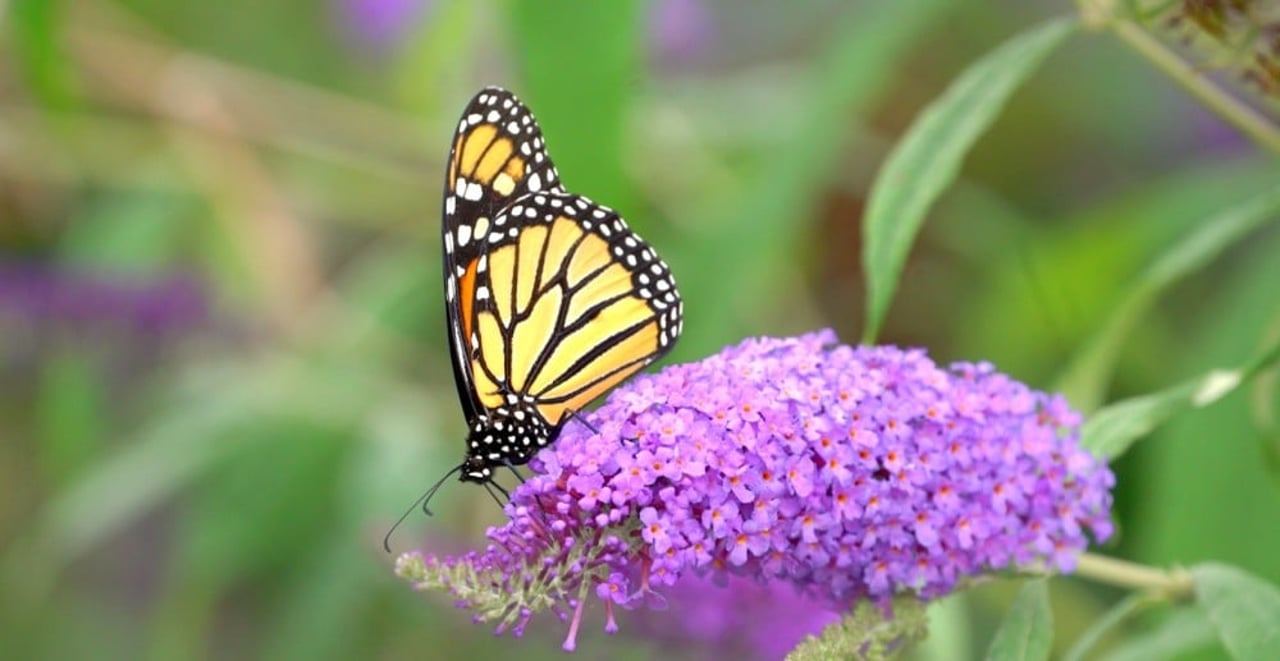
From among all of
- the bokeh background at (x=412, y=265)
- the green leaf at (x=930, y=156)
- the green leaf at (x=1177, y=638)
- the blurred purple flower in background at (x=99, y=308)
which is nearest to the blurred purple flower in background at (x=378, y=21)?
the bokeh background at (x=412, y=265)

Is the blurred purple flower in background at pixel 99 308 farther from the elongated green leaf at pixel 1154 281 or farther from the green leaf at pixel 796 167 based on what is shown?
the elongated green leaf at pixel 1154 281

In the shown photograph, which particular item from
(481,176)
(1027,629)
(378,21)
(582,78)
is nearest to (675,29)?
(378,21)

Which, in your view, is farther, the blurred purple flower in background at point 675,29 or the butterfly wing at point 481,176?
the blurred purple flower in background at point 675,29

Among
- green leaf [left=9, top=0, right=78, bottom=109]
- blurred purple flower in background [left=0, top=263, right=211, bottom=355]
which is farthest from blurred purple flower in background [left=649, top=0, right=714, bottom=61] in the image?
green leaf [left=9, top=0, right=78, bottom=109]

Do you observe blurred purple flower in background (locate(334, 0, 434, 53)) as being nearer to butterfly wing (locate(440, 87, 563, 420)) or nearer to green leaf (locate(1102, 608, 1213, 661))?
butterfly wing (locate(440, 87, 563, 420))

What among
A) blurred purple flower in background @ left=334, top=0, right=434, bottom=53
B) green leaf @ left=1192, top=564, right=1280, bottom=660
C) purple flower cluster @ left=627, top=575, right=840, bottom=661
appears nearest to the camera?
green leaf @ left=1192, top=564, right=1280, bottom=660

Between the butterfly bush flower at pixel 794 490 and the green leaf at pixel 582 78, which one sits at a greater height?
the green leaf at pixel 582 78
